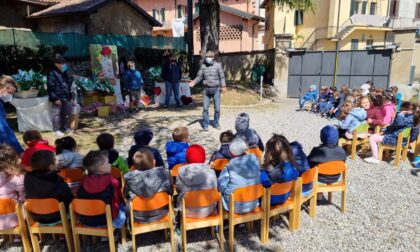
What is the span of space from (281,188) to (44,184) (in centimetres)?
246

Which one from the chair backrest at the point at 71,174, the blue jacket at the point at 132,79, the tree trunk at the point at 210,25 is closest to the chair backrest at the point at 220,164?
the chair backrest at the point at 71,174

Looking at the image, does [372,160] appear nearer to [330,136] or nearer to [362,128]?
[362,128]

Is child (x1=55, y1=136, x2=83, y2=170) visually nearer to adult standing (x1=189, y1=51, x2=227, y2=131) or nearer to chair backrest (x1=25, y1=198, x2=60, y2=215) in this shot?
chair backrest (x1=25, y1=198, x2=60, y2=215)

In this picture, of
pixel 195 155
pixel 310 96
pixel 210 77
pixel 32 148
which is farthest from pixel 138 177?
pixel 310 96

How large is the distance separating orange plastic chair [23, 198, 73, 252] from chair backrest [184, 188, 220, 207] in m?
1.22

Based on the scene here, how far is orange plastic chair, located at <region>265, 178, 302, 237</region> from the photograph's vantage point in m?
3.53

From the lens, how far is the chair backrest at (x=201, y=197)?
3.29 m

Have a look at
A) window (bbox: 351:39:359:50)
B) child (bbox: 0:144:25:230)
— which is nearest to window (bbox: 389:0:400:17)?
window (bbox: 351:39:359:50)

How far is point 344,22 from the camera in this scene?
30.0 metres

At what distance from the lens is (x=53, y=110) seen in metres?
7.47

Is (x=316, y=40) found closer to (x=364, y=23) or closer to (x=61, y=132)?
(x=364, y=23)

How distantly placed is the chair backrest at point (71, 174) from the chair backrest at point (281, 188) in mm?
2263

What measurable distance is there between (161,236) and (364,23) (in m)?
32.2

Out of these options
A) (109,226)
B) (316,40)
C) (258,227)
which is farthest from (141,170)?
(316,40)
